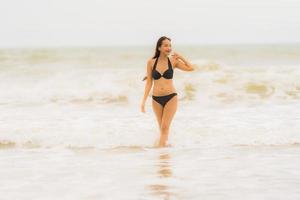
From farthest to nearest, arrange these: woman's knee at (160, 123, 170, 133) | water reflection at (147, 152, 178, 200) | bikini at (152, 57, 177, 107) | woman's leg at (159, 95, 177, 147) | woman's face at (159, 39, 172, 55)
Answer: woman's knee at (160, 123, 170, 133), woman's leg at (159, 95, 177, 147), bikini at (152, 57, 177, 107), woman's face at (159, 39, 172, 55), water reflection at (147, 152, 178, 200)

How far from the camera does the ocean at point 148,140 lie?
5926 mm

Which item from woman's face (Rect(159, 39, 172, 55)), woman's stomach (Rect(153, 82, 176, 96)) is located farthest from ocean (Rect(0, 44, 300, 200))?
woman's face (Rect(159, 39, 172, 55))

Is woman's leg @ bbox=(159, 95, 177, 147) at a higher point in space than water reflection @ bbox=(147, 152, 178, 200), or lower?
higher

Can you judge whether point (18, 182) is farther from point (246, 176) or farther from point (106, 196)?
point (246, 176)

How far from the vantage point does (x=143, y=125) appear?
34.6 feet

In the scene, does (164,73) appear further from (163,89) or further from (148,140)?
(148,140)

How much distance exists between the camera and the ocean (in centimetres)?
593

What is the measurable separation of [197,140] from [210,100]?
538 cm

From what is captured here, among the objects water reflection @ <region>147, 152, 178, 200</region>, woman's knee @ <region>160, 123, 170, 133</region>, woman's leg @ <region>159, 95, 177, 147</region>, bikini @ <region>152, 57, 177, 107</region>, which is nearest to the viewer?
water reflection @ <region>147, 152, 178, 200</region>

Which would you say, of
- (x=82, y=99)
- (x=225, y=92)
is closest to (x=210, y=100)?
(x=225, y=92)

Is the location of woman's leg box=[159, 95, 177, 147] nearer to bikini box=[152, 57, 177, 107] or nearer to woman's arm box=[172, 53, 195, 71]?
bikini box=[152, 57, 177, 107]

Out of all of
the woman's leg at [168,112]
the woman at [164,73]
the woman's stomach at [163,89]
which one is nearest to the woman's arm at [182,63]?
the woman at [164,73]

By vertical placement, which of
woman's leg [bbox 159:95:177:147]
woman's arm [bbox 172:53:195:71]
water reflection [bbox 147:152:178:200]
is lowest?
water reflection [bbox 147:152:178:200]

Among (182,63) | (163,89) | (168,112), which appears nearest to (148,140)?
(168,112)
